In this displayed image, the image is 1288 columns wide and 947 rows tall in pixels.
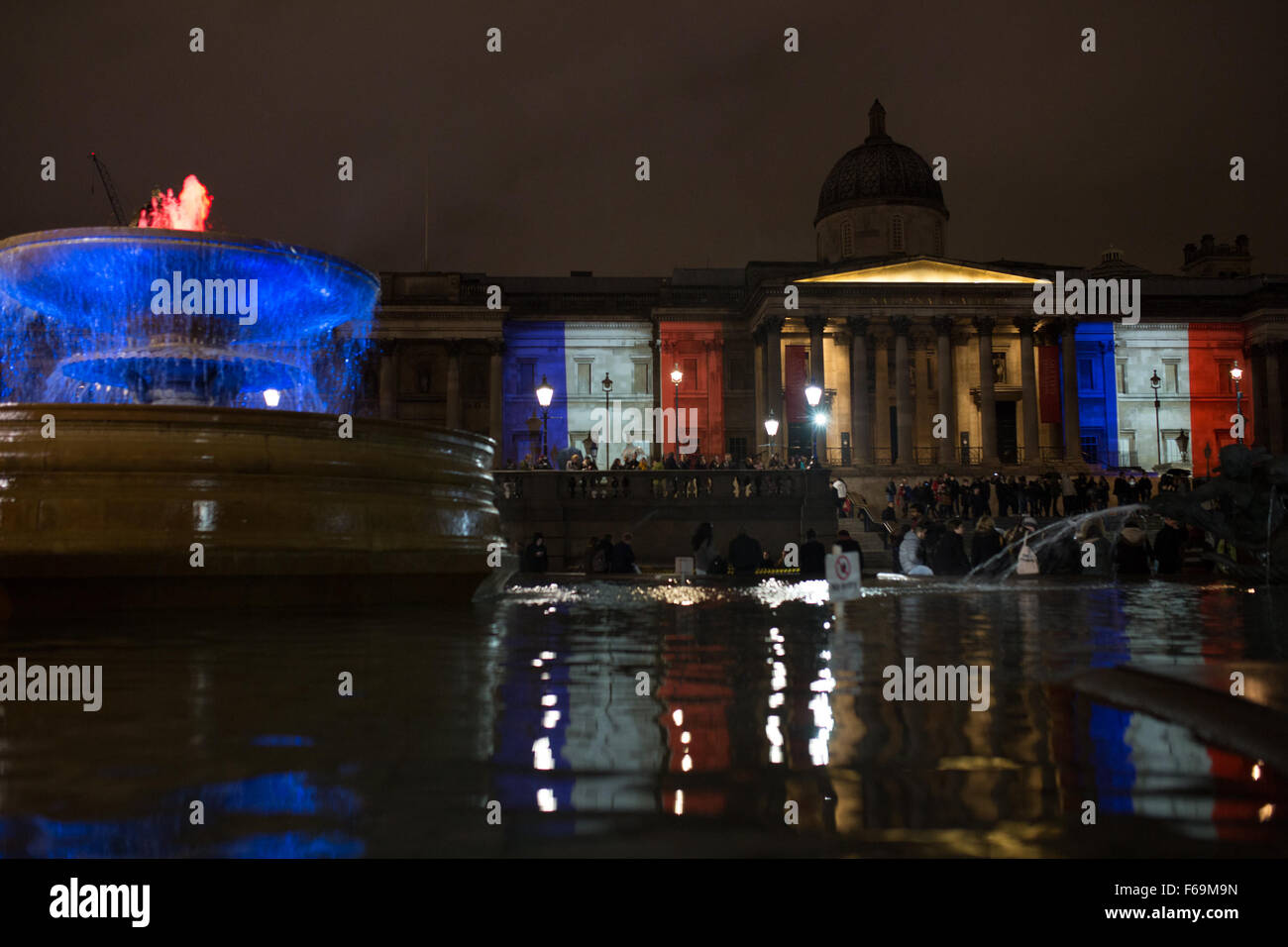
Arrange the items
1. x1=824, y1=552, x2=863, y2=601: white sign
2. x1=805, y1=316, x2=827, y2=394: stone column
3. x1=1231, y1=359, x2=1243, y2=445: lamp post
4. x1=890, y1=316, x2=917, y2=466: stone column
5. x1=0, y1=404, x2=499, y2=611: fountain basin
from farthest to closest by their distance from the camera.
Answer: x1=1231, y1=359, x2=1243, y2=445: lamp post
x1=890, y1=316, x2=917, y2=466: stone column
x1=805, y1=316, x2=827, y2=394: stone column
x1=824, y1=552, x2=863, y2=601: white sign
x1=0, y1=404, x2=499, y2=611: fountain basin

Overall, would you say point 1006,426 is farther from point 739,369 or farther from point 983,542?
point 983,542

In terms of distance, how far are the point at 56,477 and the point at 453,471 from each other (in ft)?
9.88

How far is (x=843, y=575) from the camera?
9.61 m

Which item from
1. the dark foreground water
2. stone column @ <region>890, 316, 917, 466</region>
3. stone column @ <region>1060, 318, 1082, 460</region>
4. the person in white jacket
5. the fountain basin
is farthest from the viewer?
stone column @ <region>1060, 318, 1082, 460</region>

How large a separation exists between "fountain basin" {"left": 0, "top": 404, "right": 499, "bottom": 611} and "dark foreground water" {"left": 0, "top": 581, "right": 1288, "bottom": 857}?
1081 millimetres

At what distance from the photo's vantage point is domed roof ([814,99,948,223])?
50094mm

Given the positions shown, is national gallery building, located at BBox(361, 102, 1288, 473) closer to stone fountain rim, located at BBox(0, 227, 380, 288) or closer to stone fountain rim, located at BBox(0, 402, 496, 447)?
stone fountain rim, located at BBox(0, 227, 380, 288)

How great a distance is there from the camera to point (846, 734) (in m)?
3.27

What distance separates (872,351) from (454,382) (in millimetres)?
19598

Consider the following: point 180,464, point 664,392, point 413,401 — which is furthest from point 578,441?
point 180,464

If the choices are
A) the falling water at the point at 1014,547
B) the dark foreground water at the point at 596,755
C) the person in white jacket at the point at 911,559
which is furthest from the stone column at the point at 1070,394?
the dark foreground water at the point at 596,755

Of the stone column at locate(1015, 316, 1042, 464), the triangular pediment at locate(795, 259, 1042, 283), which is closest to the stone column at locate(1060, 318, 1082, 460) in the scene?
the stone column at locate(1015, 316, 1042, 464)
